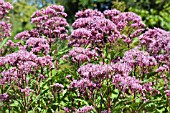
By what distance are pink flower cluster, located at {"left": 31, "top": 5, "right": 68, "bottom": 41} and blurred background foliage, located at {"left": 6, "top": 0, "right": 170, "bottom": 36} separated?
11173 millimetres

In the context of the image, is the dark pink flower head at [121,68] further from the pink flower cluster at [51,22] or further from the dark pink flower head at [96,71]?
the pink flower cluster at [51,22]

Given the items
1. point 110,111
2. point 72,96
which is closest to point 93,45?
point 72,96

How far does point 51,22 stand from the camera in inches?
218

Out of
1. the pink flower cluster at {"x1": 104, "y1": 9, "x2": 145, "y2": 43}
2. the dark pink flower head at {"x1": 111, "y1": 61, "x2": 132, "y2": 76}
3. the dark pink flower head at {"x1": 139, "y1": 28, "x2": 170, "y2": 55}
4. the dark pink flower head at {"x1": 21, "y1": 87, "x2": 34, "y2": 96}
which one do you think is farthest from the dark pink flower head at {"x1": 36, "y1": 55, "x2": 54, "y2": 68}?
the dark pink flower head at {"x1": 139, "y1": 28, "x2": 170, "y2": 55}

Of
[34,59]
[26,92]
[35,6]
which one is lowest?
[26,92]

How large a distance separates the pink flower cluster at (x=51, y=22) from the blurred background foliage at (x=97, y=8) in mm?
11173

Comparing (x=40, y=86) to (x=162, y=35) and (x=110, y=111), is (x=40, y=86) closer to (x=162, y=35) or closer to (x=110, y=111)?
(x=110, y=111)

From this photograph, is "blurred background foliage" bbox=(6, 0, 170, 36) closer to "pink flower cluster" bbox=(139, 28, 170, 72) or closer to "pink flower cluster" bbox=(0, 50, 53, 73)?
"pink flower cluster" bbox=(139, 28, 170, 72)

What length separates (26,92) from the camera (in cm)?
420

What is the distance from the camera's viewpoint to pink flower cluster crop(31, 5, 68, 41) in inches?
218

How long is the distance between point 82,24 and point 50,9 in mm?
765

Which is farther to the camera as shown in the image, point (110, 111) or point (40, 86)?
point (40, 86)

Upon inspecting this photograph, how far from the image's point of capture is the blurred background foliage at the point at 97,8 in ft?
57.0

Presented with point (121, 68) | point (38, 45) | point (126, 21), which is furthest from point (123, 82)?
point (126, 21)
